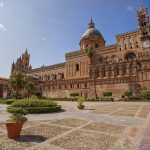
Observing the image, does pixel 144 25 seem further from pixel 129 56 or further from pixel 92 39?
pixel 92 39

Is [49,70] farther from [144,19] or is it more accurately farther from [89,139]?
[89,139]

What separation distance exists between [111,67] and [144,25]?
62.8 ft

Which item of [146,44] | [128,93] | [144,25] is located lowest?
[128,93]

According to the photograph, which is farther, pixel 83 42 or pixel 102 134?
pixel 83 42

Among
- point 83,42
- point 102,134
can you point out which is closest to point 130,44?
point 83,42

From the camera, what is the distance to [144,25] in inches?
2224

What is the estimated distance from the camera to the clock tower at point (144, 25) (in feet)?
176

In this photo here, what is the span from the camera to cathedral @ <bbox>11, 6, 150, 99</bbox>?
4969 cm

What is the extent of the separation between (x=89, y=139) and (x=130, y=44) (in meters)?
54.8

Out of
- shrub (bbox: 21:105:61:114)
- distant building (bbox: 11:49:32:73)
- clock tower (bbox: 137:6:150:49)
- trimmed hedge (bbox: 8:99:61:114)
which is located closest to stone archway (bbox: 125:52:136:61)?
clock tower (bbox: 137:6:150:49)

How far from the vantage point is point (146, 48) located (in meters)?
53.3

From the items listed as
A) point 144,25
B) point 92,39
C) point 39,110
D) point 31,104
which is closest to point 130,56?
point 144,25

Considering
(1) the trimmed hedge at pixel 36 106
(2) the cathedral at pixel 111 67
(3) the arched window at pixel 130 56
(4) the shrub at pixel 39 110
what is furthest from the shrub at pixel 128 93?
(4) the shrub at pixel 39 110

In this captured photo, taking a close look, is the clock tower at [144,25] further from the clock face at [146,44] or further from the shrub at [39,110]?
the shrub at [39,110]
